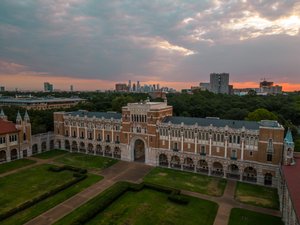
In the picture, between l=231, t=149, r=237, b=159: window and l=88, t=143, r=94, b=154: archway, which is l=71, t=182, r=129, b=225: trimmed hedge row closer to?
l=231, t=149, r=237, b=159: window

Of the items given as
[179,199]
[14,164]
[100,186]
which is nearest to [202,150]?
[179,199]

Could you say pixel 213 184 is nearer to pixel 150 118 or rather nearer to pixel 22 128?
pixel 150 118

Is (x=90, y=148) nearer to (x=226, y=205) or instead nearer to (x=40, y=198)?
(x=40, y=198)

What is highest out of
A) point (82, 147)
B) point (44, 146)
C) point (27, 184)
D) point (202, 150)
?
point (202, 150)

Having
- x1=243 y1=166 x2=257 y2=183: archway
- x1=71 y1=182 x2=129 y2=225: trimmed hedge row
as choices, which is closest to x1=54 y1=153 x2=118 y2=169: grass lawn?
x1=71 y1=182 x2=129 y2=225: trimmed hedge row

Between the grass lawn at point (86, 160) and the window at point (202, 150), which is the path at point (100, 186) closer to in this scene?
the grass lawn at point (86, 160)

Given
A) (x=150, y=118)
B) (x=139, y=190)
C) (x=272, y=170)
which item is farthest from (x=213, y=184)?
(x=150, y=118)
